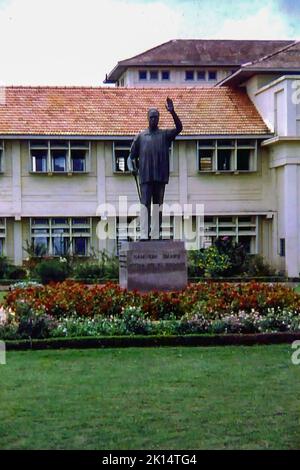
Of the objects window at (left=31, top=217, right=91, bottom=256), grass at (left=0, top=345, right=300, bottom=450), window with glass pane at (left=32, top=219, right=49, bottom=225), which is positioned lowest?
grass at (left=0, top=345, right=300, bottom=450)

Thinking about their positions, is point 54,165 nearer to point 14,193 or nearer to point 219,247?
point 14,193

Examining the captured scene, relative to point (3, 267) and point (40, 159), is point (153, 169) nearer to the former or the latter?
point (3, 267)

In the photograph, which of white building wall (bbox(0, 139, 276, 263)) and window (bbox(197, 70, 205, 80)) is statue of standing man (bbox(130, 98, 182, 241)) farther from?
window (bbox(197, 70, 205, 80))

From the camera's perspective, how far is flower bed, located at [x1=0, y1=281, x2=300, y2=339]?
48.7ft

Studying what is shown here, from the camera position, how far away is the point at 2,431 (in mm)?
8500

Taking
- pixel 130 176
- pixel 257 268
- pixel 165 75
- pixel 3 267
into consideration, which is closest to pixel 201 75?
pixel 165 75

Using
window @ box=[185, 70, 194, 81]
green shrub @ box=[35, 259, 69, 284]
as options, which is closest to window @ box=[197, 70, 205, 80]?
window @ box=[185, 70, 194, 81]

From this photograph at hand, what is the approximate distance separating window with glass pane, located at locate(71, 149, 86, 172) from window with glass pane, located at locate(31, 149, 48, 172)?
1024 mm

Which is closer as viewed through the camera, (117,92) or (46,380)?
(46,380)

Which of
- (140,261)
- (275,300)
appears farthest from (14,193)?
(275,300)

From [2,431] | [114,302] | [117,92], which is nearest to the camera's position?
[2,431]

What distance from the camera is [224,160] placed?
33.6 metres

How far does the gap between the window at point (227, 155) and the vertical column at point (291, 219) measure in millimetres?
1993
